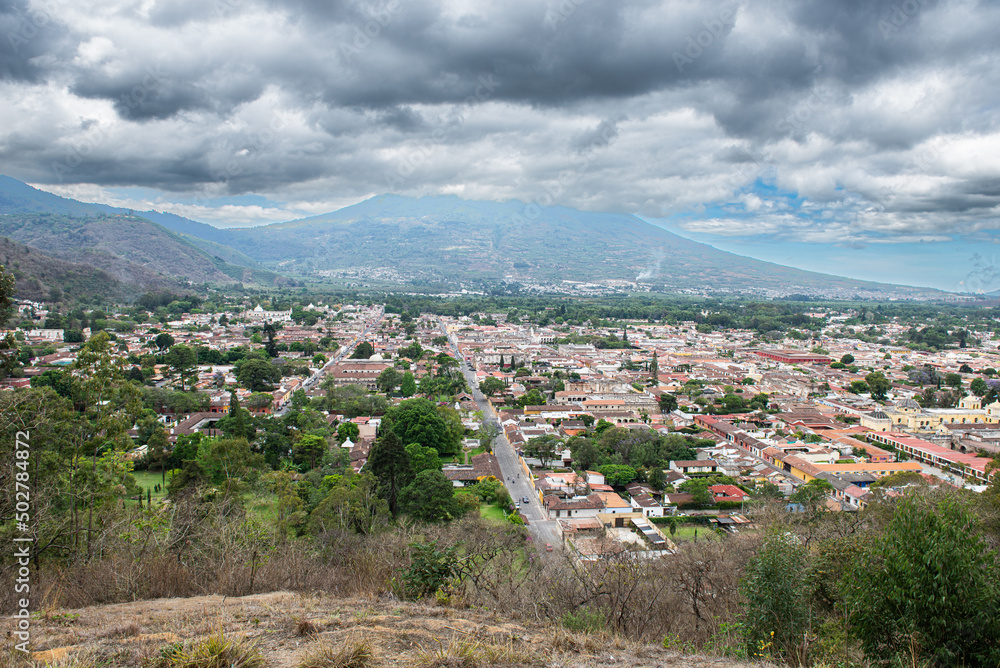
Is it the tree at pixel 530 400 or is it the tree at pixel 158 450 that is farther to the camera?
the tree at pixel 530 400

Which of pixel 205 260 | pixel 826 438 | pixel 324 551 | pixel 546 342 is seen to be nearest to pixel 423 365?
pixel 546 342

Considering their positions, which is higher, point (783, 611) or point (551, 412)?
point (783, 611)

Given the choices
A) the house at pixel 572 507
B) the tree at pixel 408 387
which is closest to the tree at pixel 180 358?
the tree at pixel 408 387

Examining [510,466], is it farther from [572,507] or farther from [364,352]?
[364,352]

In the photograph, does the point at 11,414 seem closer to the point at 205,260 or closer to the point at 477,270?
the point at 205,260

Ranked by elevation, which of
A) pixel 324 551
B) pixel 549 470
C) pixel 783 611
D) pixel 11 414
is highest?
pixel 11 414

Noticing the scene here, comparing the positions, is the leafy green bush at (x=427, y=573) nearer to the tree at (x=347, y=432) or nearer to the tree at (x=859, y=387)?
the tree at (x=347, y=432)

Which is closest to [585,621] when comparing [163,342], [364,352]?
[364,352]
